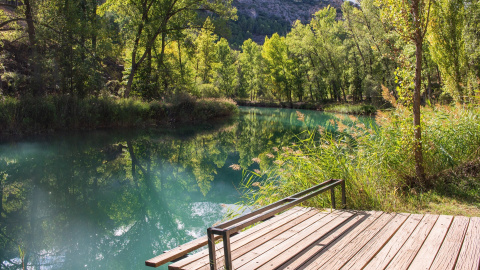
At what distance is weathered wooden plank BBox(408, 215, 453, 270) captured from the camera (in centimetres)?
244

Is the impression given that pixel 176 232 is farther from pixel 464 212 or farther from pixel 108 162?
pixel 108 162

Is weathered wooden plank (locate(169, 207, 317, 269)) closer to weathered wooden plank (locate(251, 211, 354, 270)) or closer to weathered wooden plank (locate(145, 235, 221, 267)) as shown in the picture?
weathered wooden plank (locate(145, 235, 221, 267))

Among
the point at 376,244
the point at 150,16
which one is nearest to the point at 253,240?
the point at 376,244

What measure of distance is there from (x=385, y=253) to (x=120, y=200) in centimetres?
578

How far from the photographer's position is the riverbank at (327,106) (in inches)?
1192

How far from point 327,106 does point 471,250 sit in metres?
36.0

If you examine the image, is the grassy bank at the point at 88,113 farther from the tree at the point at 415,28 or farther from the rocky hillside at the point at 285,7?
the rocky hillside at the point at 285,7

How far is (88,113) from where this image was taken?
1717cm

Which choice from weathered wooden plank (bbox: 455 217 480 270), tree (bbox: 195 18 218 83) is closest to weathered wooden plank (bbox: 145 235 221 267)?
weathered wooden plank (bbox: 455 217 480 270)

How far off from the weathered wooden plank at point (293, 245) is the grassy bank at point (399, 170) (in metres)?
1.23

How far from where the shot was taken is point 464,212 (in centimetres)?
420

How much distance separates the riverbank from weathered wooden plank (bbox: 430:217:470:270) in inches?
897

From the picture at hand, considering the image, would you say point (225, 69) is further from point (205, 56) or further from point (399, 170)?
point (399, 170)

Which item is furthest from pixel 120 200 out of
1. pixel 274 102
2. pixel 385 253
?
pixel 274 102
